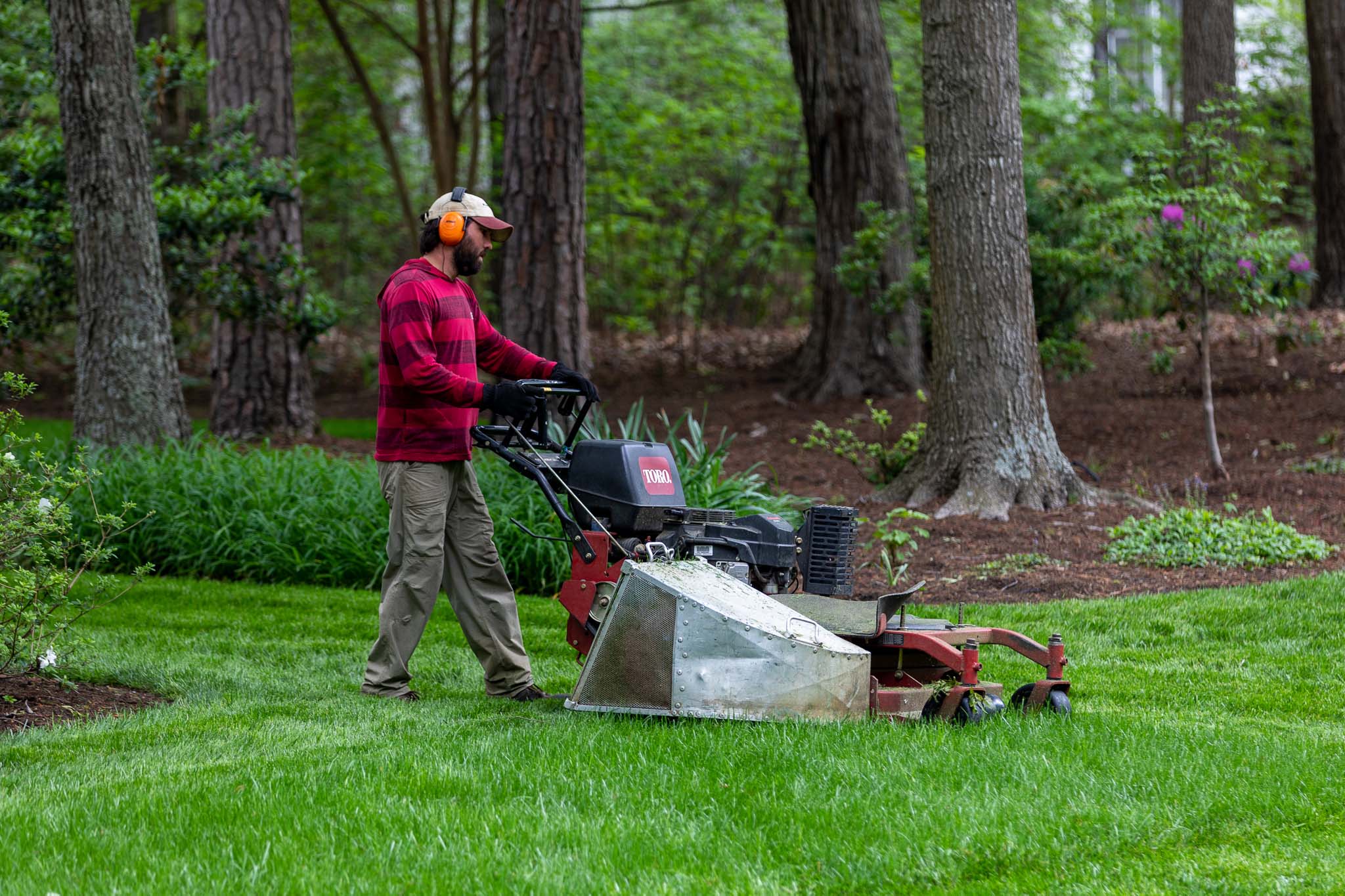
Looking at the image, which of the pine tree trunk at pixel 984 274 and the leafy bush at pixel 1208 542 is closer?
the leafy bush at pixel 1208 542

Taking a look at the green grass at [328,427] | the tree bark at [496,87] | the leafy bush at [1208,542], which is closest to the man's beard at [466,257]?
the leafy bush at [1208,542]

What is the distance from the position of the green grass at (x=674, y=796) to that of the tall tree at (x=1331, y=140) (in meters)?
10.6

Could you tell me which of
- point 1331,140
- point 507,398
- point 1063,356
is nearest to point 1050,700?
point 507,398

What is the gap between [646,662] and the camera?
15.1 ft

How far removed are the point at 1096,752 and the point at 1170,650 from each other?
2152mm

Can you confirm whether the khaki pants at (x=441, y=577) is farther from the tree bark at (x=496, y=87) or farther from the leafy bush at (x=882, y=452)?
the tree bark at (x=496, y=87)

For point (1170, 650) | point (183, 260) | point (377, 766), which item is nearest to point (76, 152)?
point (183, 260)

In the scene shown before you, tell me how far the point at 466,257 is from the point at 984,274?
4.80m

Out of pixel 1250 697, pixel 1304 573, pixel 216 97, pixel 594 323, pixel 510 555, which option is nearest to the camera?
pixel 1250 697

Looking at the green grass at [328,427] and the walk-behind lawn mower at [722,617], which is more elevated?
the green grass at [328,427]

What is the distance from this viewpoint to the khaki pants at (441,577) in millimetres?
5414

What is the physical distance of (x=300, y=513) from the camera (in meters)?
9.15

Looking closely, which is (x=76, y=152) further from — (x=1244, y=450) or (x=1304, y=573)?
(x=1244, y=450)

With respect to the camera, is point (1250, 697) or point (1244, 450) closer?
point (1250, 697)
